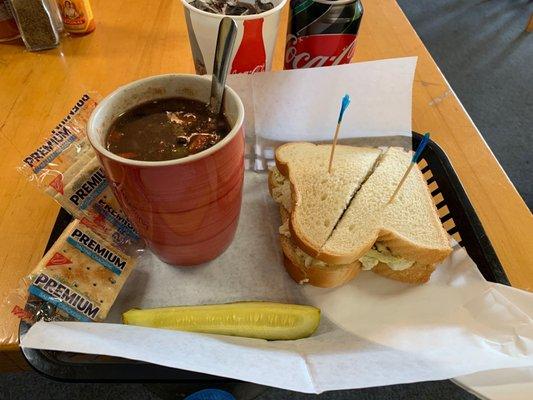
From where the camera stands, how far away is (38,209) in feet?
2.39

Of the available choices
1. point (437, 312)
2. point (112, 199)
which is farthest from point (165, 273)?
point (437, 312)

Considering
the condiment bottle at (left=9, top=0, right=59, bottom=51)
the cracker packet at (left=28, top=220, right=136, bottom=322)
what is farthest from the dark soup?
the condiment bottle at (left=9, top=0, right=59, bottom=51)

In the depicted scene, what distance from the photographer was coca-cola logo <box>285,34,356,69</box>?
744mm

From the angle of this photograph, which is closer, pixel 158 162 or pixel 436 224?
→ pixel 158 162

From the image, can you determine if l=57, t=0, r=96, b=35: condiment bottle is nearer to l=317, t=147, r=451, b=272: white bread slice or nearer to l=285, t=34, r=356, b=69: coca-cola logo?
l=285, t=34, r=356, b=69: coca-cola logo

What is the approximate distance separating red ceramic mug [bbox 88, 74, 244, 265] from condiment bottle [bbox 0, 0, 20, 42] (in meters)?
0.66

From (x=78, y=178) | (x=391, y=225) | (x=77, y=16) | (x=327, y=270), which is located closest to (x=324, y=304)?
(x=327, y=270)

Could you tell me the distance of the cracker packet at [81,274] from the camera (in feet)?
1.86

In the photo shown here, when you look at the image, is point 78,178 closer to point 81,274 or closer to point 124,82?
point 81,274

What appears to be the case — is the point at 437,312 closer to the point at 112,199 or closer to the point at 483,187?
the point at 483,187

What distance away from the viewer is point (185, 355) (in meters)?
0.50

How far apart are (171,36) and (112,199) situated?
59 centimetres

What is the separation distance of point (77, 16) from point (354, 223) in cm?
84

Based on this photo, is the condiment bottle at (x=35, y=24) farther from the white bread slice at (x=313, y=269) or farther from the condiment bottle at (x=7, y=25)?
the white bread slice at (x=313, y=269)
